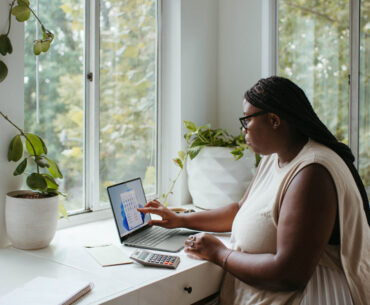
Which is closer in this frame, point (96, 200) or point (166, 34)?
point (96, 200)

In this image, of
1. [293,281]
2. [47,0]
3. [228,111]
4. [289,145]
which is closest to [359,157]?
[228,111]

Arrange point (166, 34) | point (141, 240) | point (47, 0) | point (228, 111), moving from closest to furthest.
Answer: point (141, 240), point (47, 0), point (166, 34), point (228, 111)

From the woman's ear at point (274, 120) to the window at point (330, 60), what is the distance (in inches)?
37.8

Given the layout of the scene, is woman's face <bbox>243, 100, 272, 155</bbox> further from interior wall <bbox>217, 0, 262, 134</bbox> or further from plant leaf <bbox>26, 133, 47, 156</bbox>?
interior wall <bbox>217, 0, 262, 134</bbox>

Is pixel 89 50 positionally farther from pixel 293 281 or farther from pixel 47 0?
pixel 293 281

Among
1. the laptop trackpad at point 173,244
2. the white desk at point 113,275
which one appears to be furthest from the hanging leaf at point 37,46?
the laptop trackpad at point 173,244

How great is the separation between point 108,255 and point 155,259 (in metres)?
0.18

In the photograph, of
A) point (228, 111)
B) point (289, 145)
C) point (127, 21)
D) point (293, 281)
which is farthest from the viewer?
point (228, 111)

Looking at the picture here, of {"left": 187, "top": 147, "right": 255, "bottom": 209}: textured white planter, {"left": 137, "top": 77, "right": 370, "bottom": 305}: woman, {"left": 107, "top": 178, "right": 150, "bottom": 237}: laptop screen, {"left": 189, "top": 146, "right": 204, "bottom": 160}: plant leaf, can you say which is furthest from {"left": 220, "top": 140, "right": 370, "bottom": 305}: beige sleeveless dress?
{"left": 189, "top": 146, "right": 204, "bottom": 160}: plant leaf

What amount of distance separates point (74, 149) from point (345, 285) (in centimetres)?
121

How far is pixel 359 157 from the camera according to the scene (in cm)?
199

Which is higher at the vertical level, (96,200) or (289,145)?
(289,145)

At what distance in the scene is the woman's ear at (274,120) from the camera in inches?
47.7

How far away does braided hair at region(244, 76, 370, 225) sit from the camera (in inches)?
46.4
